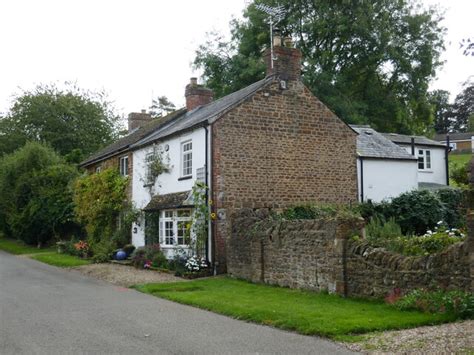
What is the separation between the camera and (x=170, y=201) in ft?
71.2

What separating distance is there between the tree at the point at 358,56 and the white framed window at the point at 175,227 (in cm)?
1841

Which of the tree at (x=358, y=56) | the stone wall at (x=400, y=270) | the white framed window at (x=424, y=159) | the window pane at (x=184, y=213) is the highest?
the tree at (x=358, y=56)

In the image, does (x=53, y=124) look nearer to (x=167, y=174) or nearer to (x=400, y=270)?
(x=167, y=174)

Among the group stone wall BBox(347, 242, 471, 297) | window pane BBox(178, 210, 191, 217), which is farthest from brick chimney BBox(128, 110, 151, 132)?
stone wall BBox(347, 242, 471, 297)

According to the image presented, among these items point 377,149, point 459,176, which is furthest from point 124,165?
point 459,176

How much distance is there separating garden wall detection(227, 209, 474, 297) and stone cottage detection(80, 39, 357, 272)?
1562mm

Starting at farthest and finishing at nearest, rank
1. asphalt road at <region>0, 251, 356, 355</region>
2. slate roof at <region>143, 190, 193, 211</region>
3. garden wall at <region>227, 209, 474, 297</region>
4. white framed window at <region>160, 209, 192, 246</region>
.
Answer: white framed window at <region>160, 209, 192, 246</region> < slate roof at <region>143, 190, 193, 211</region> < garden wall at <region>227, 209, 474, 297</region> < asphalt road at <region>0, 251, 356, 355</region>

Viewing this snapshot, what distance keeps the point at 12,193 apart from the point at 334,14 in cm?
2553

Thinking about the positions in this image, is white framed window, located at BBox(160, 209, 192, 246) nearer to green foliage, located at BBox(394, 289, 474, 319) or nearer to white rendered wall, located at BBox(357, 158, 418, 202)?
white rendered wall, located at BBox(357, 158, 418, 202)

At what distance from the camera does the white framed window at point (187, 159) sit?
70.4 feet

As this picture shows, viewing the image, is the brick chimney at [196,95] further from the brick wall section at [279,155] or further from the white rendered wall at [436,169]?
the white rendered wall at [436,169]

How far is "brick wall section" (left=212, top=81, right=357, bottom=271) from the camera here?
65.5 feet

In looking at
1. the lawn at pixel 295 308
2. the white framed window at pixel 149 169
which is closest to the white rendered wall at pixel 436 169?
the white framed window at pixel 149 169

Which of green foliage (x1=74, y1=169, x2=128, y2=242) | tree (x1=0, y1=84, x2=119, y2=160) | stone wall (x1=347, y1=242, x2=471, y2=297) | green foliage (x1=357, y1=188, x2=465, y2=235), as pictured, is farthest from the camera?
tree (x1=0, y1=84, x2=119, y2=160)
